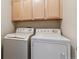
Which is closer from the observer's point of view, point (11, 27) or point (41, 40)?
point (41, 40)

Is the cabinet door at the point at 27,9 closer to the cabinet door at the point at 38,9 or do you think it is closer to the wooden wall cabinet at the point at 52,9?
the cabinet door at the point at 38,9

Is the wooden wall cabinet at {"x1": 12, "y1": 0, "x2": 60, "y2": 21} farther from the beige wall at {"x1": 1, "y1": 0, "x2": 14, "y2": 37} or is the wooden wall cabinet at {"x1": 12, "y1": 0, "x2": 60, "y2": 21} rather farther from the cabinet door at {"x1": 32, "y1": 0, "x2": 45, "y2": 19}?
the beige wall at {"x1": 1, "y1": 0, "x2": 14, "y2": 37}

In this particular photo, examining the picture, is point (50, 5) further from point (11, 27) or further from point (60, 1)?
point (11, 27)

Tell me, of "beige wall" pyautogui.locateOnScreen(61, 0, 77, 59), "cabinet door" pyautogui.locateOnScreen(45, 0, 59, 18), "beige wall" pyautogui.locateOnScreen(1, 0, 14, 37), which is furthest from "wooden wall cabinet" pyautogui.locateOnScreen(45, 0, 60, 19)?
"beige wall" pyautogui.locateOnScreen(1, 0, 14, 37)

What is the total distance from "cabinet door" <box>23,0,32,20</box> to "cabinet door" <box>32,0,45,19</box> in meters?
0.12

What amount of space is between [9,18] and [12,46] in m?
0.94

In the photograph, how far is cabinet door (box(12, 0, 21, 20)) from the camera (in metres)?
3.04

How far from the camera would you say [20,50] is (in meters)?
2.37

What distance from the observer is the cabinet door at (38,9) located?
9.02ft

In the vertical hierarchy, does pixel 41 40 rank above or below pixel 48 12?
below

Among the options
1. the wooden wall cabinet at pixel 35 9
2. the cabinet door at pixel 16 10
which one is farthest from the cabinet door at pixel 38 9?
the cabinet door at pixel 16 10

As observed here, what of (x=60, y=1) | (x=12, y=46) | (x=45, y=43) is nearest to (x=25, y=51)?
(x=12, y=46)

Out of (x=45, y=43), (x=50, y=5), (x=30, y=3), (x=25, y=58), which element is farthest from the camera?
(x=30, y=3)

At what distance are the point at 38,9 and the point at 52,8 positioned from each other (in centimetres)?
39
